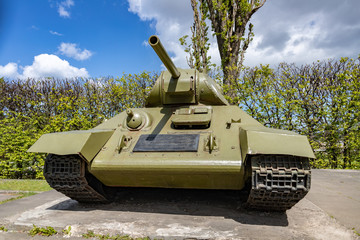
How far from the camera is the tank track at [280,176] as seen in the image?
11.2 feet

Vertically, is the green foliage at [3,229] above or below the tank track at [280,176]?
below

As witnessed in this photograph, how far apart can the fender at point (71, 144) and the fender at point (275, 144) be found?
A: 2.39m

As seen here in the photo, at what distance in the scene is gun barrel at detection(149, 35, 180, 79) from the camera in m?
3.77

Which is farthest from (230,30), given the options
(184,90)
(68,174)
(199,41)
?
(68,174)

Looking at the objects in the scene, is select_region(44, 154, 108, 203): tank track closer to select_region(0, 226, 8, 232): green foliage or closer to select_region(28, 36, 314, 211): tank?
select_region(28, 36, 314, 211): tank

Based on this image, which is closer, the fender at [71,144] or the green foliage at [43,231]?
the green foliage at [43,231]

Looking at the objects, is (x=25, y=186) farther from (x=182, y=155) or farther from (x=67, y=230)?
(x=182, y=155)

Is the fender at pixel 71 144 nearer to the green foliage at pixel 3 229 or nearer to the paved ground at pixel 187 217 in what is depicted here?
the paved ground at pixel 187 217

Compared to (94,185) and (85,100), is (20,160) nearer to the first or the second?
(85,100)

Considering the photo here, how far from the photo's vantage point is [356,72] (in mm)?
10680

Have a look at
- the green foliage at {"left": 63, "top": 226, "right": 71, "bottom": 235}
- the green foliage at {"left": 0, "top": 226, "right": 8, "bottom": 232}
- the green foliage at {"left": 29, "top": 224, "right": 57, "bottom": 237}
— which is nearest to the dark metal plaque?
the green foliage at {"left": 63, "top": 226, "right": 71, "bottom": 235}

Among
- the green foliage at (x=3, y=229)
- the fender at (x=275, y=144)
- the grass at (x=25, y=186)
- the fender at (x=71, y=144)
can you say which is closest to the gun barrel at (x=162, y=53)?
the fender at (x=71, y=144)

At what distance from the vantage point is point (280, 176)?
3.41 m

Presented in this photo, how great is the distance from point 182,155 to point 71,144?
1.73m
